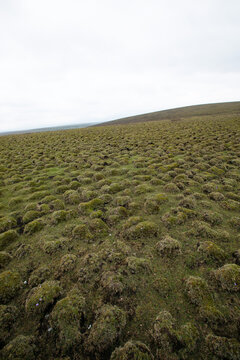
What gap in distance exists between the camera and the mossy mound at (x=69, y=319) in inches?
151

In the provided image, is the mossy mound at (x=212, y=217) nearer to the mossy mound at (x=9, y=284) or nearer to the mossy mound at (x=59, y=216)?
the mossy mound at (x=59, y=216)

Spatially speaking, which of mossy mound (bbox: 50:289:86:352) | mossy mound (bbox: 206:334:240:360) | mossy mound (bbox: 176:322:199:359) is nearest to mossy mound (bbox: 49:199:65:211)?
mossy mound (bbox: 50:289:86:352)

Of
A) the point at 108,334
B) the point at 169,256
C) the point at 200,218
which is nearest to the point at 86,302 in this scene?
the point at 108,334

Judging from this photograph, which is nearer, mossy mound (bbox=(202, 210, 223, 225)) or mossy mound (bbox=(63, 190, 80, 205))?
mossy mound (bbox=(202, 210, 223, 225))

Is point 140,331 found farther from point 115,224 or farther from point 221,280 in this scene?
point 115,224

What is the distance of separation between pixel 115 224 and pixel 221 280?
4704 millimetres

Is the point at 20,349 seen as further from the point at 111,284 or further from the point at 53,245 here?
the point at 53,245

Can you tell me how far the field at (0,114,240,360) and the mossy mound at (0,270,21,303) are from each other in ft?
0.10

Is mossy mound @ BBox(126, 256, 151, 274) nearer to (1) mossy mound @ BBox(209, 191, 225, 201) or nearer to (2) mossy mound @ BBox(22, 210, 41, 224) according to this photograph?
(2) mossy mound @ BBox(22, 210, 41, 224)

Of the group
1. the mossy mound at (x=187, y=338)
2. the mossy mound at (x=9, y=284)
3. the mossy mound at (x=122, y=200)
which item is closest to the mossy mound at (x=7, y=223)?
the mossy mound at (x=9, y=284)

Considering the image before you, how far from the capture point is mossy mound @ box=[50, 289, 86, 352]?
3.82 m

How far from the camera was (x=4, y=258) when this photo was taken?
613 cm

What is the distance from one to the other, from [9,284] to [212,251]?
726 cm

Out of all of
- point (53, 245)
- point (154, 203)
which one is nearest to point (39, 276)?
point (53, 245)
